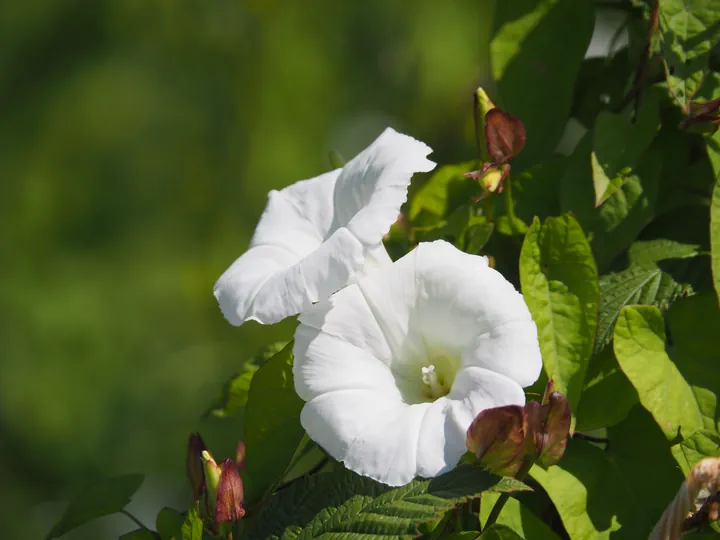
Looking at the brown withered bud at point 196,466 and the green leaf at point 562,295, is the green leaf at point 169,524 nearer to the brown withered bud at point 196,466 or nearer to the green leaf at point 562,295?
the brown withered bud at point 196,466

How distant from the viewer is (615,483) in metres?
0.69

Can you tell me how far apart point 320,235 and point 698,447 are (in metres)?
0.38

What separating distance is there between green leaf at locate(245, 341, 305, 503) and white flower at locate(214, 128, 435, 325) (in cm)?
7

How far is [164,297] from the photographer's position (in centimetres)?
237

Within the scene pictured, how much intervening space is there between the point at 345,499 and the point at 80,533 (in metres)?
2.02

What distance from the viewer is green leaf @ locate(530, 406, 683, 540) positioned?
0.67 m

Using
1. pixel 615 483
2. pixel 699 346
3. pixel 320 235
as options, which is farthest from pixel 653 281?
pixel 320 235

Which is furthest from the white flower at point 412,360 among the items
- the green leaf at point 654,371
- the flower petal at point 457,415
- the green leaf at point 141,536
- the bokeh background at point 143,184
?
the bokeh background at point 143,184

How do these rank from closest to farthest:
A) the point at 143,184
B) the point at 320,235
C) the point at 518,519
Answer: the point at 518,519
the point at 320,235
the point at 143,184

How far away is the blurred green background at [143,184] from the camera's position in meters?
2.32

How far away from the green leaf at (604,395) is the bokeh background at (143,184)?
1.61 meters

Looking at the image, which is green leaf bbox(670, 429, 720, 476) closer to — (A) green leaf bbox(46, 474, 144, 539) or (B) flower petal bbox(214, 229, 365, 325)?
(B) flower petal bbox(214, 229, 365, 325)

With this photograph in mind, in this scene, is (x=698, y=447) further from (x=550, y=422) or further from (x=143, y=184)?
(x=143, y=184)

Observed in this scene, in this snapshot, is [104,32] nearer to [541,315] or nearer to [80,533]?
[80,533]
